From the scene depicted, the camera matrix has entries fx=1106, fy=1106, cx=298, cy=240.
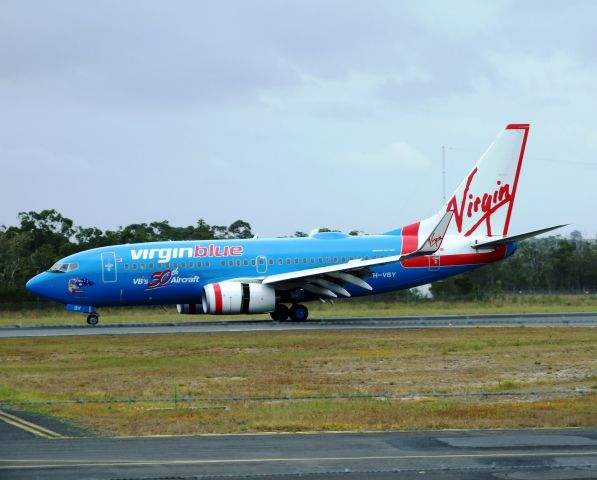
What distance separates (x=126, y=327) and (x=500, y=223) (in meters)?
17.9

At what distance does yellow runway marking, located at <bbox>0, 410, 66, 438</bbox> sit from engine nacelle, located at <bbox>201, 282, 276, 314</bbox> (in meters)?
24.9

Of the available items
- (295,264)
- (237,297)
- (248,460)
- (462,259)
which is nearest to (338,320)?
(295,264)

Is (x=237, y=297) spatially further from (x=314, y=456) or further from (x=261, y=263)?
(x=314, y=456)

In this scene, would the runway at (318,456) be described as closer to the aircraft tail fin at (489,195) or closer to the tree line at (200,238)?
the aircraft tail fin at (489,195)

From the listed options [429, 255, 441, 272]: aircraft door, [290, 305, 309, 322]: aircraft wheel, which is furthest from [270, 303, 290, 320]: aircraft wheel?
[429, 255, 441, 272]: aircraft door

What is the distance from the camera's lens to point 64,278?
156 ft

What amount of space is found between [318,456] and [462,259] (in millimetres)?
35490

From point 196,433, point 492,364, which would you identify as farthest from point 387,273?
point 196,433

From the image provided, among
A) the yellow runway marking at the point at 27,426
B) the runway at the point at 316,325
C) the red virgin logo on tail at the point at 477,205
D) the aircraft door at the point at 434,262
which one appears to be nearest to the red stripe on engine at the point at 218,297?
the runway at the point at 316,325

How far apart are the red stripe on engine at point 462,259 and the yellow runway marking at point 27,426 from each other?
3038 cm

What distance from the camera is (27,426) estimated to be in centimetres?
1897

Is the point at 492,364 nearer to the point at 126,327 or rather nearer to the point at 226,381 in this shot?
the point at 226,381

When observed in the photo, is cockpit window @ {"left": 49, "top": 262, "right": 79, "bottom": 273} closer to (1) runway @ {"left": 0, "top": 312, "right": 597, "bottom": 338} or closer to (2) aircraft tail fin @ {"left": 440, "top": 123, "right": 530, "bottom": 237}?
(1) runway @ {"left": 0, "top": 312, "right": 597, "bottom": 338}

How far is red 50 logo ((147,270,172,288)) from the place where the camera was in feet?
156
